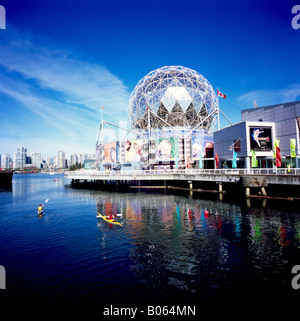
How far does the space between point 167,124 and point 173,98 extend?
909 centimetres

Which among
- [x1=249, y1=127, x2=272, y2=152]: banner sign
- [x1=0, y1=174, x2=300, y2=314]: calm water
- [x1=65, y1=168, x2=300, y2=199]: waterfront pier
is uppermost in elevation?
[x1=249, y1=127, x2=272, y2=152]: banner sign

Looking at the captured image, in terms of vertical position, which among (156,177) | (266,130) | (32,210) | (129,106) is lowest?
(32,210)

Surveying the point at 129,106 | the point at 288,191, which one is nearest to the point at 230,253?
the point at 288,191

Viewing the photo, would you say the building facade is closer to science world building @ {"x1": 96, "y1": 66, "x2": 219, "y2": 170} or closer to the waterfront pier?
the waterfront pier

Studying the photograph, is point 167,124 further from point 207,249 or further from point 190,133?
point 207,249

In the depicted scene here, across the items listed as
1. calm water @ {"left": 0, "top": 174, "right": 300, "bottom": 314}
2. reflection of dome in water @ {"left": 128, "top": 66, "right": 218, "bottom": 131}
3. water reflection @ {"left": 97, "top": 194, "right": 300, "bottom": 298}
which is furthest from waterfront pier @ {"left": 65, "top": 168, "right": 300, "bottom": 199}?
reflection of dome in water @ {"left": 128, "top": 66, "right": 218, "bottom": 131}

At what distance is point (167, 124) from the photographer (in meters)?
71.4

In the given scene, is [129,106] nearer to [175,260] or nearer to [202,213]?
[202,213]

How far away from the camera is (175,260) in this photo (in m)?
11.9

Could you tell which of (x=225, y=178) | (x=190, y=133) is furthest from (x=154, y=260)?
(x=190, y=133)

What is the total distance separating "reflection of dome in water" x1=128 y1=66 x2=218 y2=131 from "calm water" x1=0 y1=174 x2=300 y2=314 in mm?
49624

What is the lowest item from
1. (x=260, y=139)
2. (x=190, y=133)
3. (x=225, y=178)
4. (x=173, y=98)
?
(x=225, y=178)

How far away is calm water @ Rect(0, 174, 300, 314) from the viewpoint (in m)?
8.98

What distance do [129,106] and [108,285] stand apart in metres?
77.1
